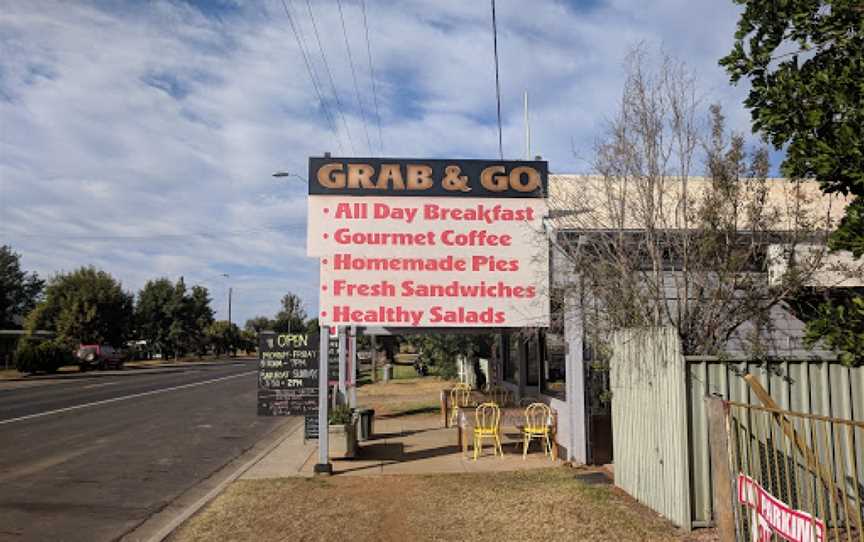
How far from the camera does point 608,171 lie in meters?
9.36

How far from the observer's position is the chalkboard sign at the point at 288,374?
12422 mm

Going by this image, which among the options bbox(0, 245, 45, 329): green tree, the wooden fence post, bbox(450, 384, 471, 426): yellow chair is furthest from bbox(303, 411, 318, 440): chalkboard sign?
bbox(0, 245, 45, 329): green tree

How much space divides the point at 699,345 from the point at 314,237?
5609 mm

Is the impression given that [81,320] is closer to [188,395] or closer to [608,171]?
[188,395]

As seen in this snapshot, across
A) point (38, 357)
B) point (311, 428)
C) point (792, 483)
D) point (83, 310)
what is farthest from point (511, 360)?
point (83, 310)

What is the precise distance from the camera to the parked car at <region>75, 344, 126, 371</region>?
47.3 meters

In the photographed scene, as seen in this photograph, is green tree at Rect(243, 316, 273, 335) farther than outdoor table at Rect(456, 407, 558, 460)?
Yes

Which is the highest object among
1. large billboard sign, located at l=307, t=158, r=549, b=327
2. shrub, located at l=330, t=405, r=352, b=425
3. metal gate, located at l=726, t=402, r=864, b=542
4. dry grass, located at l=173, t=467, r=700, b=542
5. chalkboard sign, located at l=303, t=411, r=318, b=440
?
large billboard sign, located at l=307, t=158, r=549, b=327

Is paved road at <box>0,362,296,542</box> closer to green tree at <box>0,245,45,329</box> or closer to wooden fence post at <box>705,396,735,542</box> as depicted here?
wooden fence post at <box>705,396,735,542</box>

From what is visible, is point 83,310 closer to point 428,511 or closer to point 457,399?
point 457,399

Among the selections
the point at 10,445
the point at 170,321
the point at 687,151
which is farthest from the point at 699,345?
the point at 170,321

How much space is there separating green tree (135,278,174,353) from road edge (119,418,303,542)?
6628cm

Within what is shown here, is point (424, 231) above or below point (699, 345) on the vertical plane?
above

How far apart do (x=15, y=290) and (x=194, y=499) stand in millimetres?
74795
